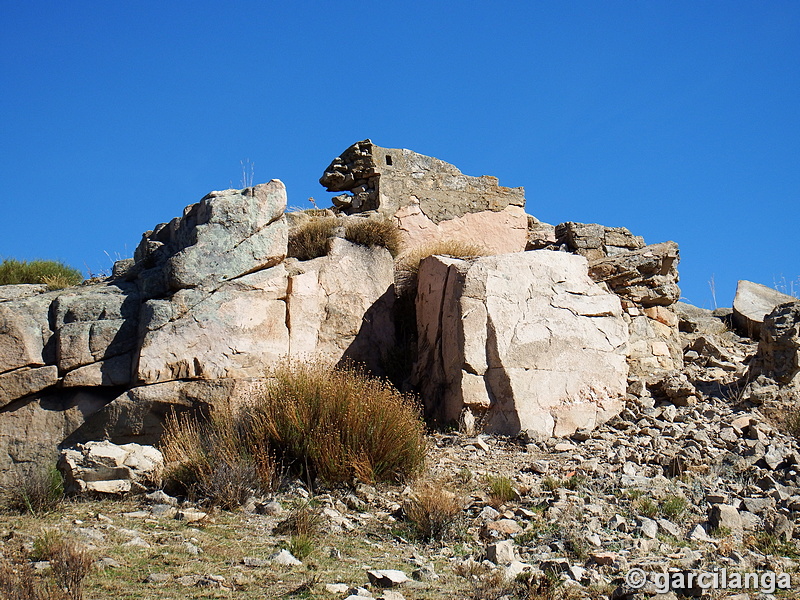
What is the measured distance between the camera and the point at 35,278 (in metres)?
12.8

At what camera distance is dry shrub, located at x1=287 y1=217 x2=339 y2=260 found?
32.5 feet

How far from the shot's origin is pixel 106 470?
6973 mm

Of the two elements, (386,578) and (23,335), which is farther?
(23,335)

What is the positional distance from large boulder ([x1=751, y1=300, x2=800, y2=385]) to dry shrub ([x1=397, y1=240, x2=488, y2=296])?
11.7 ft

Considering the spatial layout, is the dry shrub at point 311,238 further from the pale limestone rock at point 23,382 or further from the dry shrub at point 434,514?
the dry shrub at point 434,514

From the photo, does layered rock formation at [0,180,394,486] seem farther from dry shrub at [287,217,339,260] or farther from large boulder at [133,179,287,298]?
dry shrub at [287,217,339,260]

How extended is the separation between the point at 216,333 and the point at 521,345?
3276 mm

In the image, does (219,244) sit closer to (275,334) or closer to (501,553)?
(275,334)

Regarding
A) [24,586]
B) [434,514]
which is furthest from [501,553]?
[24,586]

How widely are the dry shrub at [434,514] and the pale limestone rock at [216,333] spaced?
2999 millimetres

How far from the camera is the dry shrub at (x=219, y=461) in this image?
652 cm

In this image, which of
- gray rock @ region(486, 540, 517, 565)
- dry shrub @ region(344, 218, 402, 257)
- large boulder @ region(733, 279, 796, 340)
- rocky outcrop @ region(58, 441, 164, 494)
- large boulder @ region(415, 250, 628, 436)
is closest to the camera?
gray rock @ region(486, 540, 517, 565)

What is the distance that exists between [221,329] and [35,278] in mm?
5811

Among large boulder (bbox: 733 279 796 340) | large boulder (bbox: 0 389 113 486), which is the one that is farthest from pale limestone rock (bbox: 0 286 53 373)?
large boulder (bbox: 733 279 796 340)
